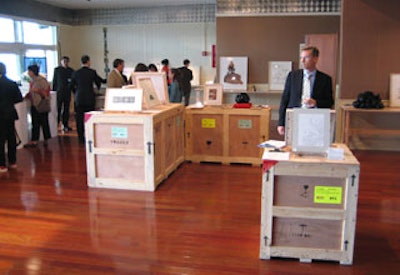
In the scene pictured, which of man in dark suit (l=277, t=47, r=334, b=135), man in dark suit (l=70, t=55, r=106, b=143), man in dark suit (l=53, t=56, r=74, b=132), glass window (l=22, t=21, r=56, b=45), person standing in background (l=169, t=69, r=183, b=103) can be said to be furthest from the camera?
glass window (l=22, t=21, r=56, b=45)

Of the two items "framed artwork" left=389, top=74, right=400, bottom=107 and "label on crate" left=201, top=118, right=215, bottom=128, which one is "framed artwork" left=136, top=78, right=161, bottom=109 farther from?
"framed artwork" left=389, top=74, right=400, bottom=107

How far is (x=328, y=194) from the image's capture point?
2.83 meters

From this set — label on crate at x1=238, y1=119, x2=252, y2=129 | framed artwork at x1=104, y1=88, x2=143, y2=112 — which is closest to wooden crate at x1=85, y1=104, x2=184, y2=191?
framed artwork at x1=104, y1=88, x2=143, y2=112

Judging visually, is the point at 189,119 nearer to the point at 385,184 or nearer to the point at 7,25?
the point at 385,184

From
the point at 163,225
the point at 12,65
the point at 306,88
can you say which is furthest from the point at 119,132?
the point at 12,65

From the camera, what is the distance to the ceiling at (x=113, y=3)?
9.76m

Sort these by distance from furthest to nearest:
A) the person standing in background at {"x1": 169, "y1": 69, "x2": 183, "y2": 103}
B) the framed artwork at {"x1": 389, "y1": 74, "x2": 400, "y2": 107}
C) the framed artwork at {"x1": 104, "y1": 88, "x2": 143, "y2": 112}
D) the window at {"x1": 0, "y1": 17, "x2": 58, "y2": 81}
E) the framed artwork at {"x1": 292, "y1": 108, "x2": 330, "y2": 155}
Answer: the window at {"x1": 0, "y1": 17, "x2": 58, "y2": 81}
the person standing in background at {"x1": 169, "y1": 69, "x2": 183, "y2": 103}
the framed artwork at {"x1": 389, "y1": 74, "x2": 400, "y2": 107}
the framed artwork at {"x1": 104, "y1": 88, "x2": 143, "y2": 112}
the framed artwork at {"x1": 292, "y1": 108, "x2": 330, "y2": 155}

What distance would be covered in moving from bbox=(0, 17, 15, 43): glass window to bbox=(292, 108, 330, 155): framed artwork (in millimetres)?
→ 7655

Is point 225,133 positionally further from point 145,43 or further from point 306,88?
point 145,43

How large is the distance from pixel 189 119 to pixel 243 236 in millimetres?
2609

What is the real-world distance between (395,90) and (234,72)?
368cm

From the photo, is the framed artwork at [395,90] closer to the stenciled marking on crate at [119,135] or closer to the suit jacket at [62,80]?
the stenciled marking on crate at [119,135]

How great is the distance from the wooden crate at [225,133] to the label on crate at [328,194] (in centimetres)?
273

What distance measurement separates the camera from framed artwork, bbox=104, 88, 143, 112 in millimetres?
4633
